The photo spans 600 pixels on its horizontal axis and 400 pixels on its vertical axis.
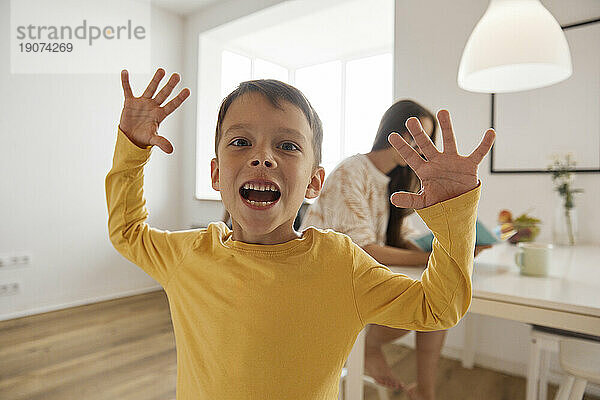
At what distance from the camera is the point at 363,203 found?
1.38 metres

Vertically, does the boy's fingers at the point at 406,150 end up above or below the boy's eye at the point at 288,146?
below

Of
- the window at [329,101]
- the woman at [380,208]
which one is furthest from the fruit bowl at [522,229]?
the window at [329,101]

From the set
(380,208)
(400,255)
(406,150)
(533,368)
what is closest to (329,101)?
(380,208)

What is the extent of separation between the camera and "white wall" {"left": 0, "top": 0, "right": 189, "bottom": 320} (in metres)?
2.98

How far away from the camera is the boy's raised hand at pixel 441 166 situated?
0.50 meters

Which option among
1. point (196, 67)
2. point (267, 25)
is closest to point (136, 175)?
point (267, 25)

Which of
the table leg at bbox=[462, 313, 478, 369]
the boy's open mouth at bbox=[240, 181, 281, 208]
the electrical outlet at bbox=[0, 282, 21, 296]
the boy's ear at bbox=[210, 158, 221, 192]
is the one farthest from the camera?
the electrical outlet at bbox=[0, 282, 21, 296]

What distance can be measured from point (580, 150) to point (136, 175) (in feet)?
7.14

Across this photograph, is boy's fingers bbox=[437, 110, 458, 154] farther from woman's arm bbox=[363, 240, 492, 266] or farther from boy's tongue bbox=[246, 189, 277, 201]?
woman's arm bbox=[363, 240, 492, 266]

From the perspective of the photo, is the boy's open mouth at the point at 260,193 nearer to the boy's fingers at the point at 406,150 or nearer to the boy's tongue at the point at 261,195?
the boy's tongue at the point at 261,195

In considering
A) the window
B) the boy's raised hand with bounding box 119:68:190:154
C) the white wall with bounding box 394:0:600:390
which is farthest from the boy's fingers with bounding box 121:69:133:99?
the window

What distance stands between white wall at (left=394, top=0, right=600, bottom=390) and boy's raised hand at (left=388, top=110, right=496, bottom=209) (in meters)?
1.96

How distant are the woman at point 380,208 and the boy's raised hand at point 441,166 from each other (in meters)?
0.76

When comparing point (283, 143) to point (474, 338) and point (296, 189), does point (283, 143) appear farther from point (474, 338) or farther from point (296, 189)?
point (474, 338)
